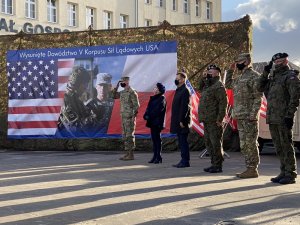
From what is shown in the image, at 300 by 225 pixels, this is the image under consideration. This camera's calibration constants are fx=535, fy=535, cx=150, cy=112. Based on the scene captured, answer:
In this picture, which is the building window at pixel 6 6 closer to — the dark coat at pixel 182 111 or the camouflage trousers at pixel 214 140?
the dark coat at pixel 182 111

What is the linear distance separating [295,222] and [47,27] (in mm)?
32990

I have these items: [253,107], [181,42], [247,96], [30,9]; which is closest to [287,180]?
[253,107]

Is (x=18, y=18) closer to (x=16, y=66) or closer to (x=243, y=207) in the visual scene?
(x=16, y=66)

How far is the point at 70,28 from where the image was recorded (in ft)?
126

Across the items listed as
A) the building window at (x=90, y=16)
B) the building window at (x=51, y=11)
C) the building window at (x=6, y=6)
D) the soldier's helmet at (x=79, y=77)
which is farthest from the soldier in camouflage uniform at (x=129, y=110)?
the building window at (x=90, y=16)

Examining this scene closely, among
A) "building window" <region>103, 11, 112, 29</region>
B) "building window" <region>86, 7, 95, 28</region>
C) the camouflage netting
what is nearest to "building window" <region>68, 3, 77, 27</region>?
"building window" <region>86, 7, 95, 28</region>

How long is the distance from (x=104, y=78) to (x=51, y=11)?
950 inches

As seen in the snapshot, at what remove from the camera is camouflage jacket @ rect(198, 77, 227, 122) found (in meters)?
9.20

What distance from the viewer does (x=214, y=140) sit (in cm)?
932

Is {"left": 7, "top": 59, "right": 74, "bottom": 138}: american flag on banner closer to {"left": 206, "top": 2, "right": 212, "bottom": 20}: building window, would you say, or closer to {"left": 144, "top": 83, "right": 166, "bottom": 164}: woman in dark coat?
{"left": 144, "top": 83, "right": 166, "bottom": 164}: woman in dark coat

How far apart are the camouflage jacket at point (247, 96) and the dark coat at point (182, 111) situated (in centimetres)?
160

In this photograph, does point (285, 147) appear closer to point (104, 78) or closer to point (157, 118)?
point (157, 118)

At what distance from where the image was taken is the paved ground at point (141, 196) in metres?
5.74

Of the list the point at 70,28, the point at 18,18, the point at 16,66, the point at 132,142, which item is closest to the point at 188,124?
the point at 132,142
